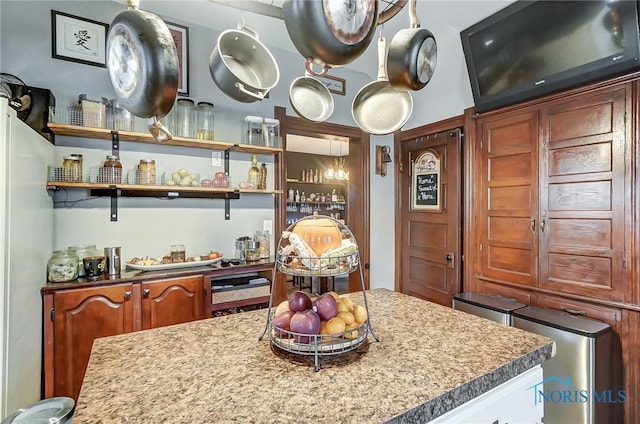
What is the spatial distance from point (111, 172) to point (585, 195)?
120 inches

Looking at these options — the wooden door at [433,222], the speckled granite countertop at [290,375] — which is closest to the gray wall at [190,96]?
the wooden door at [433,222]

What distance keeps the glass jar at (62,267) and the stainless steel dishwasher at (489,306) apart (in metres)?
2.63

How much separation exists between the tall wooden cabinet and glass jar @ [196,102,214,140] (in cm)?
212

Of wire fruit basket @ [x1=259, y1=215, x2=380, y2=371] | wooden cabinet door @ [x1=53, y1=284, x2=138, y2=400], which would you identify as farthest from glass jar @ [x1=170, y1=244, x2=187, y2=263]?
wire fruit basket @ [x1=259, y1=215, x2=380, y2=371]

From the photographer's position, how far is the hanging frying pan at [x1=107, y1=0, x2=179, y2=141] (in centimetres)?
77

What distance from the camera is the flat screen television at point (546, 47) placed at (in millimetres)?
1684

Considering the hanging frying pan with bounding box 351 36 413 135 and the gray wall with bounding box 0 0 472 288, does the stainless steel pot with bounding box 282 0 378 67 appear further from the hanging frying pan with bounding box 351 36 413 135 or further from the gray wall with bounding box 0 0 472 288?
the gray wall with bounding box 0 0 472 288

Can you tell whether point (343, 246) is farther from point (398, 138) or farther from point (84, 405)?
point (398, 138)

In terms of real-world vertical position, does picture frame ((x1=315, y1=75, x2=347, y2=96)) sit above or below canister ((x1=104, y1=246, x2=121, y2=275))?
above

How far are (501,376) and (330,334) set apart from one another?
50 centimetres

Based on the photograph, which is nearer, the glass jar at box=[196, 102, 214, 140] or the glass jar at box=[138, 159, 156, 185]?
the glass jar at box=[138, 159, 156, 185]

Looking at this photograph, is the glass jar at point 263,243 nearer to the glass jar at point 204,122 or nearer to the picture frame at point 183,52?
the glass jar at point 204,122

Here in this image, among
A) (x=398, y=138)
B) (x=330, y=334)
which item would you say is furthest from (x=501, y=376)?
(x=398, y=138)

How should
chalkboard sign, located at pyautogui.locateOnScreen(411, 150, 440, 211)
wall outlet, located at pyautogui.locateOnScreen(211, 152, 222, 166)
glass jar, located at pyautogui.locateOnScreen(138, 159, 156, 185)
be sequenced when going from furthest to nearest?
1. chalkboard sign, located at pyautogui.locateOnScreen(411, 150, 440, 211)
2. wall outlet, located at pyautogui.locateOnScreen(211, 152, 222, 166)
3. glass jar, located at pyautogui.locateOnScreen(138, 159, 156, 185)
